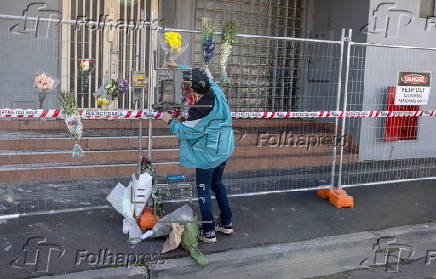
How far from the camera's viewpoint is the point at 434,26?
9484 mm

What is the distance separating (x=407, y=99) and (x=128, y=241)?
4935 millimetres

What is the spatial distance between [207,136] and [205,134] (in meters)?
0.03

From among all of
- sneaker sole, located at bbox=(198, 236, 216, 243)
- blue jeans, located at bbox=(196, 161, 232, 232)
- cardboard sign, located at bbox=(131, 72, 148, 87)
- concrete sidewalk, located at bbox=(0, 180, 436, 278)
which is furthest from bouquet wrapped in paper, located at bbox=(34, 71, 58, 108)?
sneaker sole, located at bbox=(198, 236, 216, 243)

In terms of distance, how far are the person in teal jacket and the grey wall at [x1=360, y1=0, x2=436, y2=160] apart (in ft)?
15.1

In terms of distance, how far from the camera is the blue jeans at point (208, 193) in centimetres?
478

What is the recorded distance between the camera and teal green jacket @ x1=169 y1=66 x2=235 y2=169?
4.59 metres

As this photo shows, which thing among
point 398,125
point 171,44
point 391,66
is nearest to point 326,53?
point 391,66

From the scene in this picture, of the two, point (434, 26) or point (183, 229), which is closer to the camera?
point (183, 229)

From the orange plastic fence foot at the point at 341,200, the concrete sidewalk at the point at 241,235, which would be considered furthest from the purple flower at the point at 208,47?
the orange plastic fence foot at the point at 341,200

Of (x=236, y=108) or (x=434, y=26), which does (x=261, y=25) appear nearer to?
(x=236, y=108)

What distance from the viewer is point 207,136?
4.66 metres

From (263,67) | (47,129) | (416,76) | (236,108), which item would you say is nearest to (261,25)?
(263,67)

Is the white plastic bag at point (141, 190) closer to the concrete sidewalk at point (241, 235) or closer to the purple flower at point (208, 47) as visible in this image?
the concrete sidewalk at point (241, 235)

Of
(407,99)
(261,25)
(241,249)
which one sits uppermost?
(261,25)
